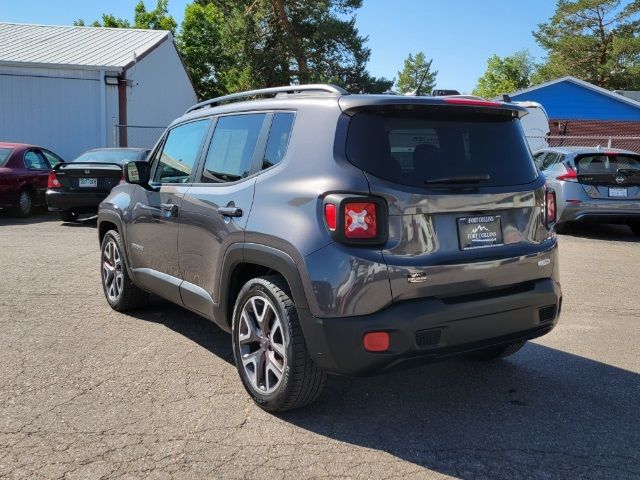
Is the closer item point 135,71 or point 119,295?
point 119,295

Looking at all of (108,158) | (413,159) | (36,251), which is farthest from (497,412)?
(108,158)

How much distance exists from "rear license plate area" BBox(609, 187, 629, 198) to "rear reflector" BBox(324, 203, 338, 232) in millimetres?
8771

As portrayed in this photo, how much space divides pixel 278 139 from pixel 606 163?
8.67 metres

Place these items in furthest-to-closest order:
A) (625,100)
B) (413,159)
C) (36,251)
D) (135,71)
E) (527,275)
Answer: (625,100) → (135,71) → (36,251) → (527,275) → (413,159)

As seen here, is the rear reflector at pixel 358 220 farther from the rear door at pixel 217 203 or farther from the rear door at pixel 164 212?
the rear door at pixel 164 212

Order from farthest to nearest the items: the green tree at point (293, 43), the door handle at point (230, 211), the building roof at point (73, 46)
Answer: the green tree at point (293, 43), the building roof at point (73, 46), the door handle at point (230, 211)

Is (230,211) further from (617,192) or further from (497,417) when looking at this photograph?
→ (617,192)

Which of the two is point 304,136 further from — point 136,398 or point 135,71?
point 135,71

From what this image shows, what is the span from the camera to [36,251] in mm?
8875

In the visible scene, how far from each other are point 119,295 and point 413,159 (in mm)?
3403

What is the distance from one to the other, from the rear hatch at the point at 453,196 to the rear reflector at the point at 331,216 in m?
0.22

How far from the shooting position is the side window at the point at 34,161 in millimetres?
13023

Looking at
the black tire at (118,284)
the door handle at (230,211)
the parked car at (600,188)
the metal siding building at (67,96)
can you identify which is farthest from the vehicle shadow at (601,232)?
the metal siding building at (67,96)

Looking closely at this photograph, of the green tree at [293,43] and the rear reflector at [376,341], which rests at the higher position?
the green tree at [293,43]
